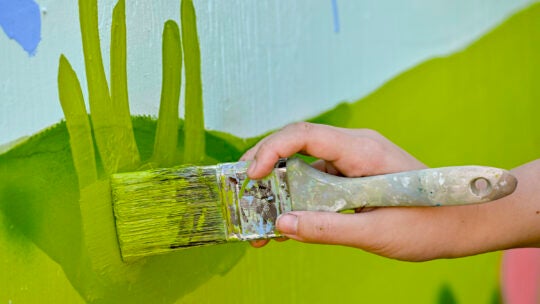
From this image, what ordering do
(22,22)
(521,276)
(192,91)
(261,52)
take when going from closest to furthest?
(22,22), (192,91), (261,52), (521,276)

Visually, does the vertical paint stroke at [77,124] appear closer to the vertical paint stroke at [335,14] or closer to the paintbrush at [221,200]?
the paintbrush at [221,200]

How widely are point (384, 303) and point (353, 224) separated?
0.64 meters

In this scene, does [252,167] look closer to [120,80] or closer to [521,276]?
[120,80]

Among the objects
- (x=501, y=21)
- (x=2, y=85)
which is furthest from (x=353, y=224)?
(x=501, y=21)

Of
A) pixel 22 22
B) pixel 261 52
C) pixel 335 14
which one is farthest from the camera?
pixel 335 14

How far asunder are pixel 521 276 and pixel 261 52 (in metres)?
1.04

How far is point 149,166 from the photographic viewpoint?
1.04 metres

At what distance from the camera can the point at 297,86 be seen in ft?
4.26

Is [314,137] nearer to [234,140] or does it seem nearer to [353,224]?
[353,224]

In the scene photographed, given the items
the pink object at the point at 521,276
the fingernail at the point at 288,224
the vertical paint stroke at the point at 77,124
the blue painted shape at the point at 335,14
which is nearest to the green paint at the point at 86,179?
the vertical paint stroke at the point at 77,124

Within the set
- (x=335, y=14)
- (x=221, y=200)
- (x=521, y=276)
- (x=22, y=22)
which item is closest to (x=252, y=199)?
(x=221, y=200)

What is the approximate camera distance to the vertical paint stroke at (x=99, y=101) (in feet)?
3.13

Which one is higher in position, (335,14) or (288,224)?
(335,14)

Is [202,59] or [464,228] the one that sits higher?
[202,59]
